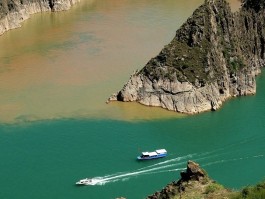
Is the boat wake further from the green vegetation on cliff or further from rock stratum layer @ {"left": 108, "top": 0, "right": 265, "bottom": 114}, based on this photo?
the green vegetation on cliff

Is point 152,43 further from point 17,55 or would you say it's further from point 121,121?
point 121,121

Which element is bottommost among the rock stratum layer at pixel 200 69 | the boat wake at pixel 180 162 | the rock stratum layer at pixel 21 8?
the boat wake at pixel 180 162

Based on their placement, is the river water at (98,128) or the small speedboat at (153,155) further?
the small speedboat at (153,155)

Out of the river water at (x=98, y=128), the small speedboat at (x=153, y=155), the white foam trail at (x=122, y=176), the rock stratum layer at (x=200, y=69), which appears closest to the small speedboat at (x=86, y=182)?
the white foam trail at (x=122, y=176)

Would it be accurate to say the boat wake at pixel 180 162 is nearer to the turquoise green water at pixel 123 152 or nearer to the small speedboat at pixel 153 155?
the turquoise green water at pixel 123 152

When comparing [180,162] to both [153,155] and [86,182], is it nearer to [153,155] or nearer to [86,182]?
[153,155]
